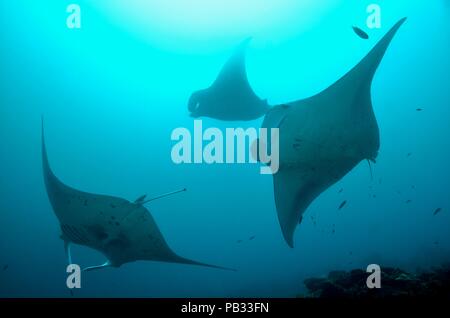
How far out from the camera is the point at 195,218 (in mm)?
34625

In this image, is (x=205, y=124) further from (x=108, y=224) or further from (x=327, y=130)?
(x=327, y=130)

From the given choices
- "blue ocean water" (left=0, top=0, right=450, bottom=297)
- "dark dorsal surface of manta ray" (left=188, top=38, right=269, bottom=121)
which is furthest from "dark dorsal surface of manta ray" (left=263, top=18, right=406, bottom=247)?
"blue ocean water" (left=0, top=0, right=450, bottom=297)

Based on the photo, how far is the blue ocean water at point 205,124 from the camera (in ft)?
41.8

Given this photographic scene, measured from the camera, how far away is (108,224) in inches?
192

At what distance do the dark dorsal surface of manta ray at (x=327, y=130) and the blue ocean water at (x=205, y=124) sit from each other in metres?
7.44

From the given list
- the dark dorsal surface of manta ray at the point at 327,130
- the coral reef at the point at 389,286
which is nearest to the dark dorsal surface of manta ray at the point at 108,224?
the dark dorsal surface of manta ray at the point at 327,130

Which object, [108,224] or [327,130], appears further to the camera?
[108,224]

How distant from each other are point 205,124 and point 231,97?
1591cm

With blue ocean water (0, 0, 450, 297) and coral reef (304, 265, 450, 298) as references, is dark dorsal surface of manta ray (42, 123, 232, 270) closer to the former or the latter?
coral reef (304, 265, 450, 298)

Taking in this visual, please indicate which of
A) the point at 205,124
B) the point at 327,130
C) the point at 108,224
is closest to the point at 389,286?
the point at 327,130

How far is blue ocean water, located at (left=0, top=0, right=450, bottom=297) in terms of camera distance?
12727mm
